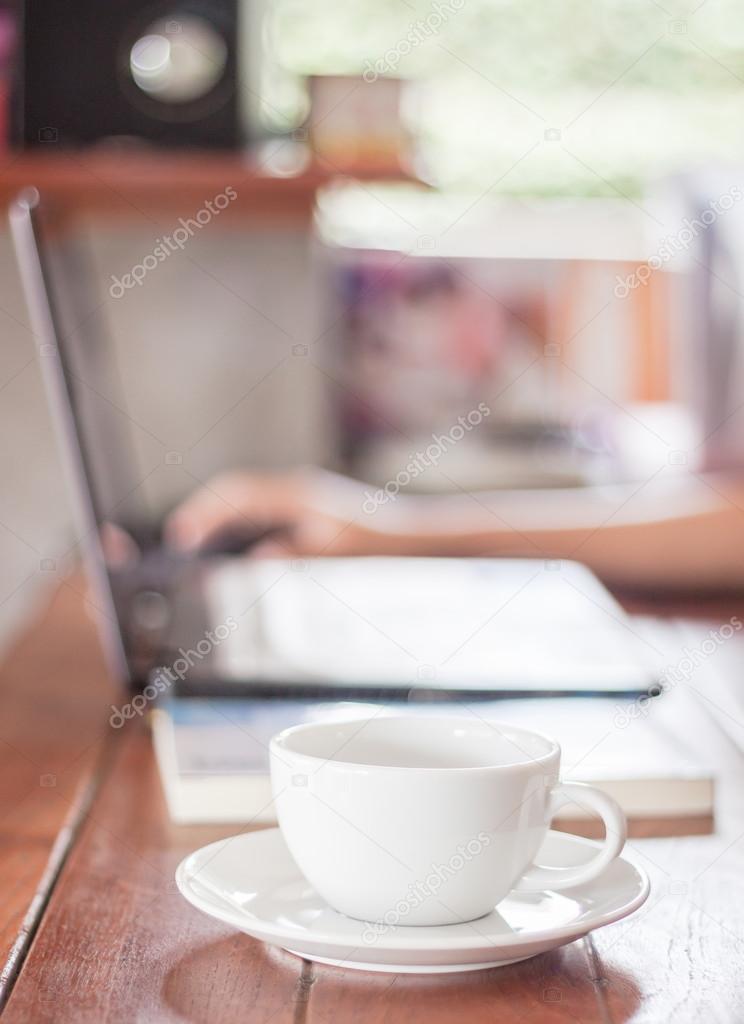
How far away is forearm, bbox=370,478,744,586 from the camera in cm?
130

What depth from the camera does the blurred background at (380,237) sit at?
5.43 ft

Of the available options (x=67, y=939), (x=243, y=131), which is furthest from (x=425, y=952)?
(x=243, y=131)

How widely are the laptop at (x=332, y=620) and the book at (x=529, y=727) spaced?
0.02 metres

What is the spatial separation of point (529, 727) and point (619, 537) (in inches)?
30.4

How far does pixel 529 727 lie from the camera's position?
0.66 metres

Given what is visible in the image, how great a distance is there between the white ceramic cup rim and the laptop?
279 mm

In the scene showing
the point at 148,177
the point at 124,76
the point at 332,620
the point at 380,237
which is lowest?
the point at 380,237

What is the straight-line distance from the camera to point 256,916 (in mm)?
420

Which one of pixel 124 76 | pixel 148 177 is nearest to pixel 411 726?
pixel 148 177

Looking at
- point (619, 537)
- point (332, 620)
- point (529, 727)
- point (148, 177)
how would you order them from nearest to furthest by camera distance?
point (529, 727) < point (332, 620) < point (619, 537) < point (148, 177)

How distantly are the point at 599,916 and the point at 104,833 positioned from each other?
0.26 meters

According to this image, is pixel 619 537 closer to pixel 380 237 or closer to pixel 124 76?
pixel 124 76

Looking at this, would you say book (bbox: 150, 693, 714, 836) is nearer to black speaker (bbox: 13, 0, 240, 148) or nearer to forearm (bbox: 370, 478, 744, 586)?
forearm (bbox: 370, 478, 744, 586)

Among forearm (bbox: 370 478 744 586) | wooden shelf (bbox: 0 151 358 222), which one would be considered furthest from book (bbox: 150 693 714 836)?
wooden shelf (bbox: 0 151 358 222)
